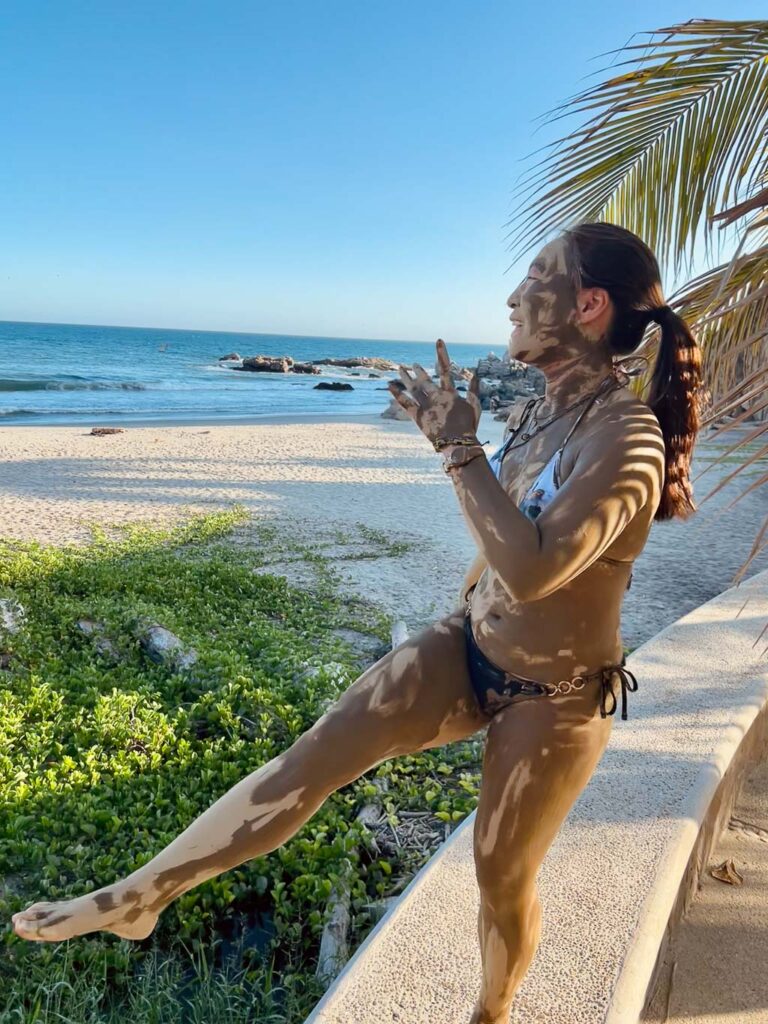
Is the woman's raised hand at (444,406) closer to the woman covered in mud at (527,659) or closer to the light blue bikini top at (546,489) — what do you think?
the woman covered in mud at (527,659)

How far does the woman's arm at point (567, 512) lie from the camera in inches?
53.9

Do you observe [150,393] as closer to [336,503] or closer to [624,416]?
[336,503]

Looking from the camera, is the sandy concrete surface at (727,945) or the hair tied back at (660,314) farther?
the sandy concrete surface at (727,945)

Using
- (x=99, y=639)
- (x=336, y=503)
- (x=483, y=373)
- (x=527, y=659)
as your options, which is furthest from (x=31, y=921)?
(x=483, y=373)

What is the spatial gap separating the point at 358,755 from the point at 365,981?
2.75 ft

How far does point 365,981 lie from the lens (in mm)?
2027

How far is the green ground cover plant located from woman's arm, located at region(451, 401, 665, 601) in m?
1.88

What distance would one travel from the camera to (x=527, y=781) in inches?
62.4

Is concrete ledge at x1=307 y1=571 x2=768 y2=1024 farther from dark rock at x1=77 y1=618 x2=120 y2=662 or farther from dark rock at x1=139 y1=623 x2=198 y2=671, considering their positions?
dark rock at x1=77 y1=618 x2=120 y2=662

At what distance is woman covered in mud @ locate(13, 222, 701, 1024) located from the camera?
61.7 inches

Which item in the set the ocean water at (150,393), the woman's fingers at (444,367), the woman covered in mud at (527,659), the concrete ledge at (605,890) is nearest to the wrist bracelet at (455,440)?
the woman covered in mud at (527,659)

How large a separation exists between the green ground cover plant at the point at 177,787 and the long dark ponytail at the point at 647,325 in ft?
6.79

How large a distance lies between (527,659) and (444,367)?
62cm

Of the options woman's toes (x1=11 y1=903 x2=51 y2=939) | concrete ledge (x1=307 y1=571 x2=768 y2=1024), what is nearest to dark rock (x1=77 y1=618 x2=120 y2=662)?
concrete ledge (x1=307 y1=571 x2=768 y2=1024)
